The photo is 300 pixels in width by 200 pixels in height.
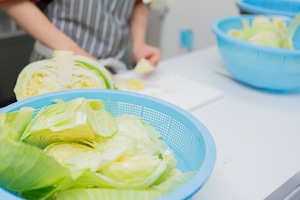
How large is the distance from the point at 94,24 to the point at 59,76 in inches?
15.0

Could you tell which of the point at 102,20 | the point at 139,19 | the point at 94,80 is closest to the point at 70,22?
the point at 102,20

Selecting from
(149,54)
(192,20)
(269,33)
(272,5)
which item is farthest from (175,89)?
(192,20)

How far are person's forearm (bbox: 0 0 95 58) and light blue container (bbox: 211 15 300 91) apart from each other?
39 cm

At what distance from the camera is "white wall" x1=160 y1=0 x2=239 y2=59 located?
189 cm

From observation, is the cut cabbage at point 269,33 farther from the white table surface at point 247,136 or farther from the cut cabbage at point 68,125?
the cut cabbage at point 68,125

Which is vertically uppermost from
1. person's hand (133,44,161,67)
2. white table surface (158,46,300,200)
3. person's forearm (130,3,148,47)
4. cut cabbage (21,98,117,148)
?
cut cabbage (21,98,117,148)

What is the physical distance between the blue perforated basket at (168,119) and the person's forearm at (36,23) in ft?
0.99

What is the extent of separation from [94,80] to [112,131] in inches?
8.3

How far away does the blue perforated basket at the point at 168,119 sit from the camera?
51cm

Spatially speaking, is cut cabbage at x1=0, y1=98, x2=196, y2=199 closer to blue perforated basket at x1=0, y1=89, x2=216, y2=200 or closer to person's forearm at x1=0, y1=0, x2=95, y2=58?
blue perforated basket at x1=0, y1=89, x2=216, y2=200

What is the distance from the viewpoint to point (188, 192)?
1.35 ft

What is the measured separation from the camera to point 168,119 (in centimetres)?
62

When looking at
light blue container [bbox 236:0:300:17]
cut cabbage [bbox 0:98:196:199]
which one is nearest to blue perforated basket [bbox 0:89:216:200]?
cut cabbage [bbox 0:98:196:199]

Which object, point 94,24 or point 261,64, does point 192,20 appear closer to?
point 94,24
